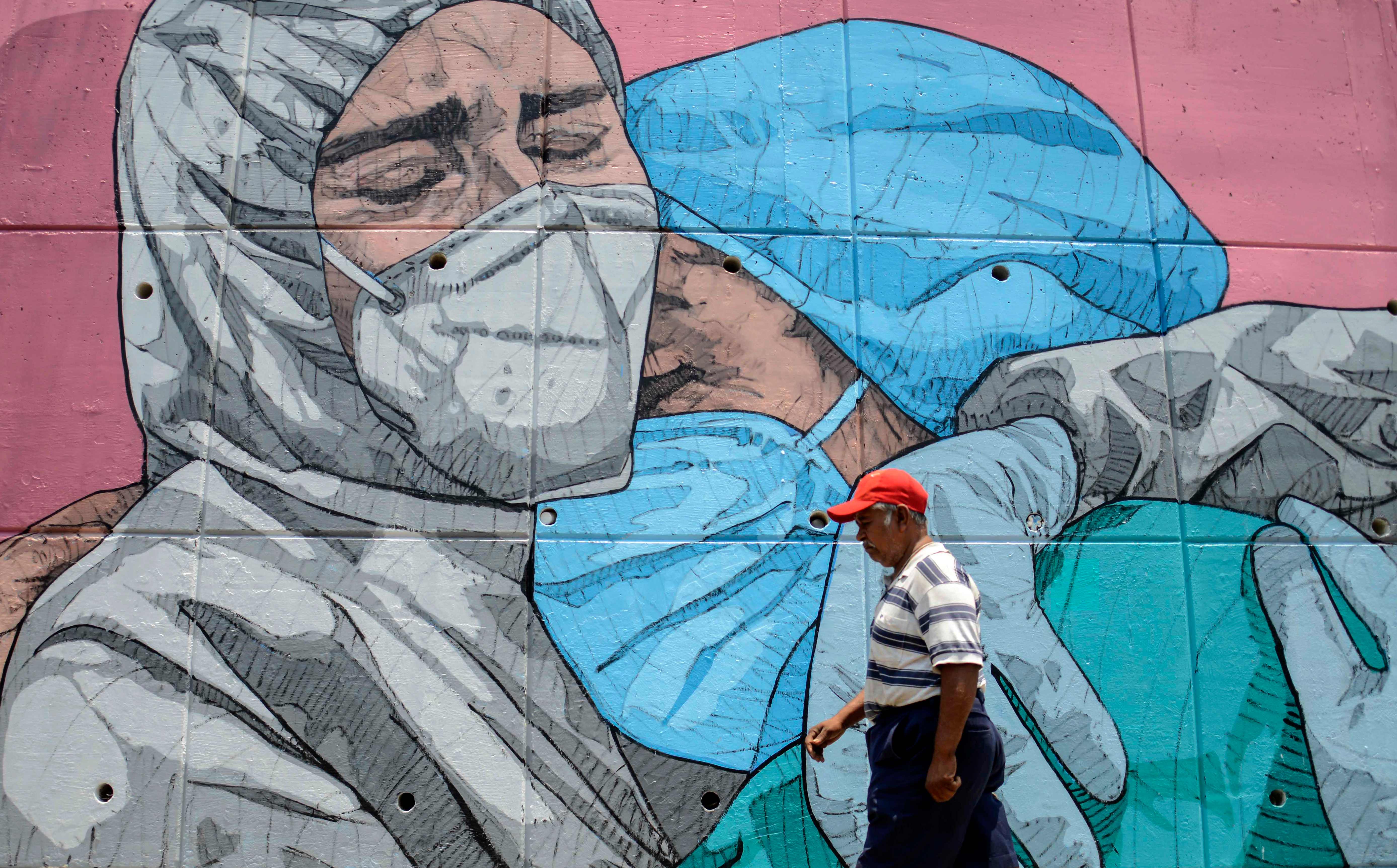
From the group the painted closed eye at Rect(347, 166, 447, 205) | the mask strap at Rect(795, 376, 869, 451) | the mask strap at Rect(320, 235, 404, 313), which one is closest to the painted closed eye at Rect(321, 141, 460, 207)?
the painted closed eye at Rect(347, 166, 447, 205)

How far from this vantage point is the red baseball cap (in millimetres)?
2666

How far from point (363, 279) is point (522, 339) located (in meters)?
0.71

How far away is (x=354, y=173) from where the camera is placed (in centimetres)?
390

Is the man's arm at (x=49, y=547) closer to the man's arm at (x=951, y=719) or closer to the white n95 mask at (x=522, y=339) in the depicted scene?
the white n95 mask at (x=522, y=339)

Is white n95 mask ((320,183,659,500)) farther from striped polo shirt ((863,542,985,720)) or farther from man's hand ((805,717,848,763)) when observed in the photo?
striped polo shirt ((863,542,985,720))

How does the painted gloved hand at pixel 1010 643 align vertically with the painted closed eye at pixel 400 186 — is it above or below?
below

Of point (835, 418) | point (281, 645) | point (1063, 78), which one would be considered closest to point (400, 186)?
point (281, 645)

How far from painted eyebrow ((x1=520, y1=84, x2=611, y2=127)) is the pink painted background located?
0.17m

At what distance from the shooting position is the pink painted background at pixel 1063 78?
147 inches

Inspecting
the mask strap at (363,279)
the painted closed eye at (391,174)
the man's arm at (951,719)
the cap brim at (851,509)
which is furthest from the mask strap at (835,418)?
the painted closed eye at (391,174)

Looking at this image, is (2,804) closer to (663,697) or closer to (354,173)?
(663,697)

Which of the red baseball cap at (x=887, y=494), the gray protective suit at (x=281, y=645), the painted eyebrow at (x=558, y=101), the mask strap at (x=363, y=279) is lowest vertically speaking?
the gray protective suit at (x=281, y=645)

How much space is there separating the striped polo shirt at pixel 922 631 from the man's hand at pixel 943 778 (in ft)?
0.53

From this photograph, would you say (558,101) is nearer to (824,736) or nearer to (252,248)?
(252,248)
